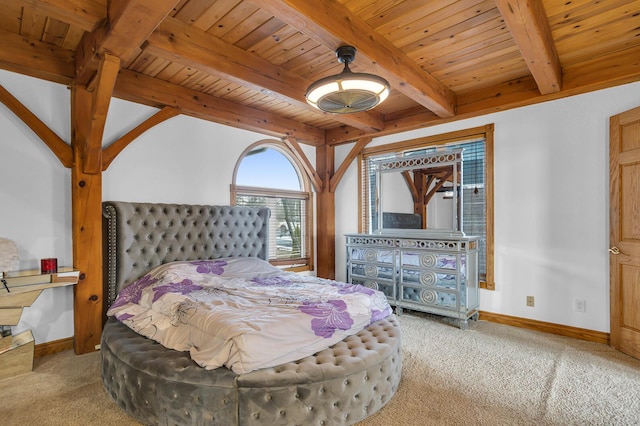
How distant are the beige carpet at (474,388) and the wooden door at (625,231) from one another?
25 cm

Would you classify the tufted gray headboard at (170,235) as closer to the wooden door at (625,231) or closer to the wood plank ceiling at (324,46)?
the wood plank ceiling at (324,46)

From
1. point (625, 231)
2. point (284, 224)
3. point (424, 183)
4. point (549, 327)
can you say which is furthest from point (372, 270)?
point (625, 231)

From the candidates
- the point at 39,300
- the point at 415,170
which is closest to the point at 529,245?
the point at 415,170

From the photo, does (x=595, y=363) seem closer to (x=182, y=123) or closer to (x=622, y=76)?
(x=622, y=76)

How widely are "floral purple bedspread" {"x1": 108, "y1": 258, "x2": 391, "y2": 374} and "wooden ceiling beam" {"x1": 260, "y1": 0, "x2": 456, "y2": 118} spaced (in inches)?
72.2

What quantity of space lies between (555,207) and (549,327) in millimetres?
1257

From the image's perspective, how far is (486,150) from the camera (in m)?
3.85

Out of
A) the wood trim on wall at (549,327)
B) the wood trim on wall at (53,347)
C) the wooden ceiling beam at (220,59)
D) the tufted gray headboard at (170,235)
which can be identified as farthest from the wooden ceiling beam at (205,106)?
the wood trim on wall at (549,327)

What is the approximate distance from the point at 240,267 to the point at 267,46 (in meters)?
2.26

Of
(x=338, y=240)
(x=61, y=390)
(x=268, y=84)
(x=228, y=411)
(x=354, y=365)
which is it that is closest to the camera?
(x=228, y=411)

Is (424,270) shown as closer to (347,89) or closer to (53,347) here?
(347,89)

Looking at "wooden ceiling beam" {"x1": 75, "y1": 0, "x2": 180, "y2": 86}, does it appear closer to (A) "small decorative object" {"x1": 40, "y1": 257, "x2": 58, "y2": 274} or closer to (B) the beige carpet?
(A) "small decorative object" {"x1": 40, "y1": 257, "x2": 58, "y2": 274}

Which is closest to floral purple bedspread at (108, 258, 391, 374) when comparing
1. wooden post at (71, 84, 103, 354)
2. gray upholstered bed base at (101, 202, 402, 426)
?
gray upholstered bed base at (101, 202, 402, 426)

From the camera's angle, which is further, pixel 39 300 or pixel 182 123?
pixel 182 123
